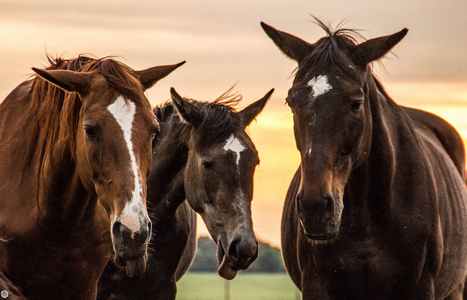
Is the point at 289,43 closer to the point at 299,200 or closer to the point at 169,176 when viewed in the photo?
the point at 299,200

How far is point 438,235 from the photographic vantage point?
21.2 feet

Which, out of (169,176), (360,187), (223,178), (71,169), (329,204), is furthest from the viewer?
(169,176)

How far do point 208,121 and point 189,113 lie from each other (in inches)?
10.0

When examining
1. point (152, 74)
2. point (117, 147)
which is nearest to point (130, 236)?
point (117, 147)

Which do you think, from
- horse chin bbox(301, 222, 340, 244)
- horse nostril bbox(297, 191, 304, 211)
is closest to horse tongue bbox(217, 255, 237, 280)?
horse chin bbox(301, 222, 340, 244)

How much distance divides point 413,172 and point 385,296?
103 centimetres

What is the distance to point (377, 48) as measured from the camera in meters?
6.24

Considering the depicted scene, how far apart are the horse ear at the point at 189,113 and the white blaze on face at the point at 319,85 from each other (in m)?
2.03

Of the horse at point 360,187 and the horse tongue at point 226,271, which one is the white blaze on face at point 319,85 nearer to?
the horse at point 360,187

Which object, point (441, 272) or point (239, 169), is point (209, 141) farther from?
point (441, 272)

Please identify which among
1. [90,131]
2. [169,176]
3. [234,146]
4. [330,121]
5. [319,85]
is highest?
[319,85]

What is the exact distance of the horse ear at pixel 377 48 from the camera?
6.23 metres

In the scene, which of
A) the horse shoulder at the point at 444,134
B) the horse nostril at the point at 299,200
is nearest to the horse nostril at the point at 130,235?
the horse nostril at the point at 299,200

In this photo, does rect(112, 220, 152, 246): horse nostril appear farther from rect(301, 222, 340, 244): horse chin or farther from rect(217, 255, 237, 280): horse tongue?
rect(217, 255, 237, 280): horse tongue
